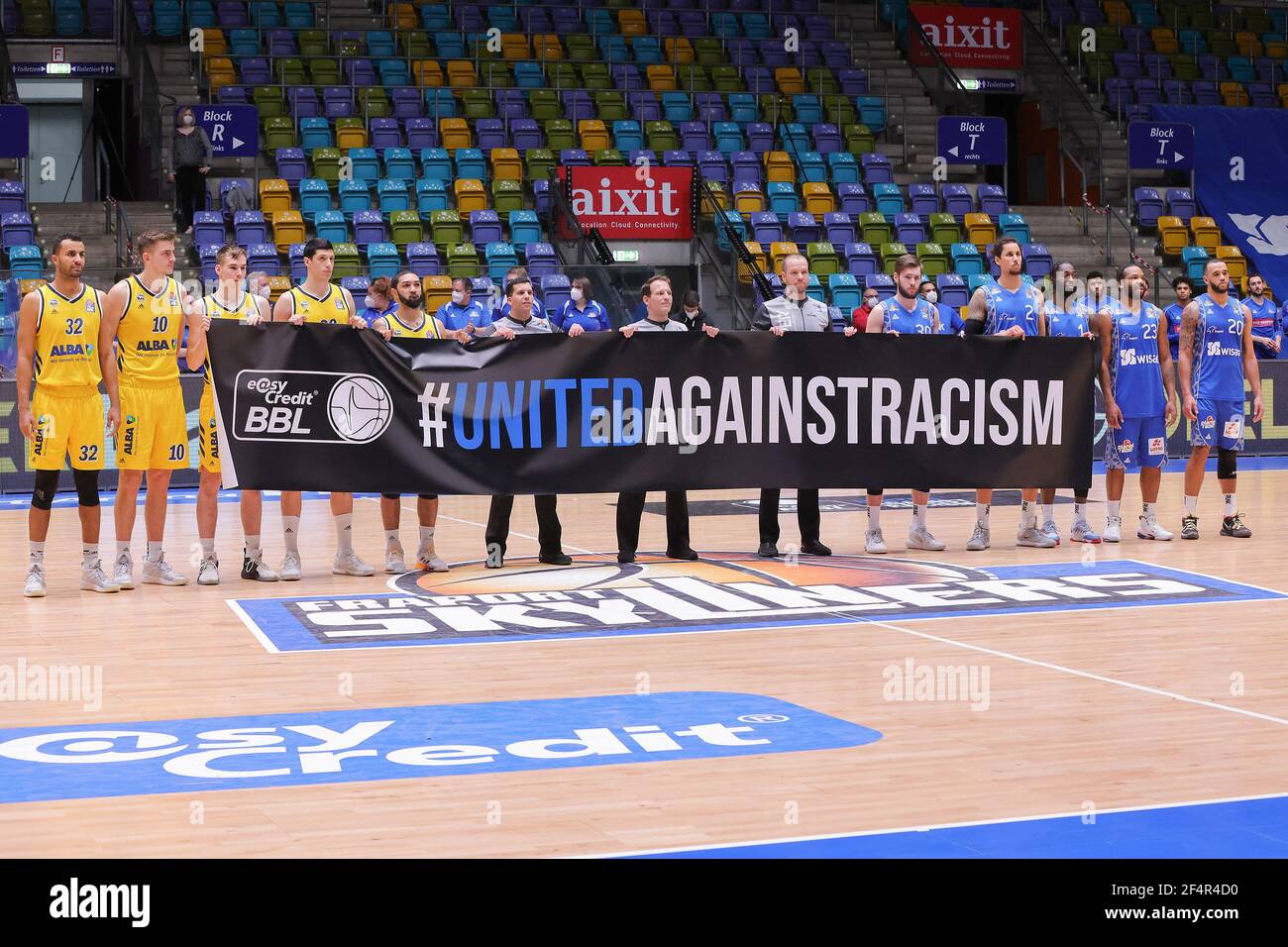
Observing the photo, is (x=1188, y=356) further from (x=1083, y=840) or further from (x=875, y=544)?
(x=1083, y=840)

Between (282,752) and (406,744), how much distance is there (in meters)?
0.43

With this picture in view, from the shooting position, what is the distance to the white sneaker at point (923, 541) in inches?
437

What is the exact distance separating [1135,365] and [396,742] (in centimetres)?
720

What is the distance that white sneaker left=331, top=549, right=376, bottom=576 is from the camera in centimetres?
998

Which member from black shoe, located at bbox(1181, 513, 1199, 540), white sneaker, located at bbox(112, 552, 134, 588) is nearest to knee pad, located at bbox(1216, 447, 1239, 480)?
black shoe, located at bbox(1181, 513, 1199, 540)

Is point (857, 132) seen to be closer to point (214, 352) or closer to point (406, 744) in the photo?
point (214, 352)

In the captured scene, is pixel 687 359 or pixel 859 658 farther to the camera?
pixel 687 359

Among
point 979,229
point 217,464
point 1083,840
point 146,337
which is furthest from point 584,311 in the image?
point 1083,840

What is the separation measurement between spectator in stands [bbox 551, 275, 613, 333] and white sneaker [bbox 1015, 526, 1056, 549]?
21.8ft

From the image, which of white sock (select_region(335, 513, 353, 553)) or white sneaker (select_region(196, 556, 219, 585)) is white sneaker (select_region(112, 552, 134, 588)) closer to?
white sneaker (select_region(196, 556, 219, 585))

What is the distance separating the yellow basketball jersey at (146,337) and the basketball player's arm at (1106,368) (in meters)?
6.14

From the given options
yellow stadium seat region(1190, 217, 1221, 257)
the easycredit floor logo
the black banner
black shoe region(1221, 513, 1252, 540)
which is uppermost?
yellow stadium seat region(1190, 217, 1221, 257)

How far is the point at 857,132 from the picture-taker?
82.4 feet
